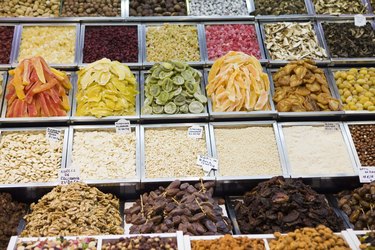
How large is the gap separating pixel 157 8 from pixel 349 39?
1.91 meters

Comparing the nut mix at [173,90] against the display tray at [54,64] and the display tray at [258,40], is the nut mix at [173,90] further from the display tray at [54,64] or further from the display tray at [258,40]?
the display tray at [54,64]

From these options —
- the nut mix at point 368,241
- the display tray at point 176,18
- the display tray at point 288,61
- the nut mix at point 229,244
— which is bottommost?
the nut mix at point 368,241

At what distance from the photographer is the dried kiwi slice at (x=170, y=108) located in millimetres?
3981

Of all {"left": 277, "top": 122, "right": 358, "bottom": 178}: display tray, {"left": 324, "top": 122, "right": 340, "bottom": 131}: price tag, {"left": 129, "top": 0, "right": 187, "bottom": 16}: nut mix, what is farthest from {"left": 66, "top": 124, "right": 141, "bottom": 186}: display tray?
{"left": 324, "top": 122, "right": 340, "bottom": 131}: price tag

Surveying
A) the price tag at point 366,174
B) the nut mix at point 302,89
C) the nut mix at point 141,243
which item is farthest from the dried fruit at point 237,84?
the nut mix at point 141,243

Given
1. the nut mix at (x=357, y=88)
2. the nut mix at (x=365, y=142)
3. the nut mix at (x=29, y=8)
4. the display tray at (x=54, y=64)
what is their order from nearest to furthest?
the nut mix at (x=365, y=142) → the nut mix at (x=357, y=88) → the display tray at (x=54, y=64) → the nut mix at (x=29, y=8)

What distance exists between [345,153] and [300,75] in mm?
805

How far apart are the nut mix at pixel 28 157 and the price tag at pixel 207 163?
3.47 feet

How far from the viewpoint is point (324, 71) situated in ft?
14.6

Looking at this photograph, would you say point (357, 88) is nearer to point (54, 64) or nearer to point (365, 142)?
point (365, 142)

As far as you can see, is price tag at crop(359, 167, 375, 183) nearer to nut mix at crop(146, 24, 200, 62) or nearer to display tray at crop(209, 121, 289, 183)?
display tray at crop(209, 121, 289, 183)

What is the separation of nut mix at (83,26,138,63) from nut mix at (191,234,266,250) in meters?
2.08

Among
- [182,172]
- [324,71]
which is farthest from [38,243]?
[324,71]

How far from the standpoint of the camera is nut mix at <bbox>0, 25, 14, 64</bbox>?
4371 mm
